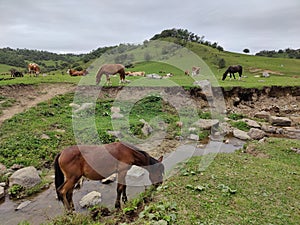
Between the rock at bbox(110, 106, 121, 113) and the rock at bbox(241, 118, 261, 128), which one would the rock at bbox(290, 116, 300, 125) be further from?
the rock at bbox(110, 106, 121, 113)

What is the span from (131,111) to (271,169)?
31.7 feet

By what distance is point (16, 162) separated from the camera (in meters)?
9.43

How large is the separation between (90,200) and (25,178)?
266 centimetres

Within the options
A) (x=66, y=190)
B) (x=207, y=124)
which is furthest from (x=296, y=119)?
(x=66, y=190)

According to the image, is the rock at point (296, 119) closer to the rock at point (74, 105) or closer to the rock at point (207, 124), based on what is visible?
the rock at point (207, 124)

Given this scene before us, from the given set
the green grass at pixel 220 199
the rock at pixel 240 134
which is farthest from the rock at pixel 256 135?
the green grass at pixel 220 199

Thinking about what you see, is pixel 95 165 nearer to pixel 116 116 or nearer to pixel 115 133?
pixel 115 133

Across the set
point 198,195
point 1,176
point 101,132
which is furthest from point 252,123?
point 1,176

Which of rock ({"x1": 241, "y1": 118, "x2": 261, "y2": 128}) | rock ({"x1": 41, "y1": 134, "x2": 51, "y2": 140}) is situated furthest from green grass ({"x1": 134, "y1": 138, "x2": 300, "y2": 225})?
rock ({"x1": 41, "y1": 134, "x2": 51, "y2": 140})

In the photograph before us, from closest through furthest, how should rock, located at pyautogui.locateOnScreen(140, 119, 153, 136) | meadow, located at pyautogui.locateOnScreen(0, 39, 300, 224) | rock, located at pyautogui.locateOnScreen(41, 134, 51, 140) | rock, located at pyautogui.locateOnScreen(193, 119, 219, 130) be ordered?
meadow, located at pyautogui.locateOnScreen(0, 39, 300, 224)
rock, located at pyautogui.locateOnScreen(41, 134, 51, 140)
rock, located at pyautogui.locateOnScreen(140, 119, 153, 136)
rock, located at pyautogui.locateOnScreen(193, 119, 219, 130)

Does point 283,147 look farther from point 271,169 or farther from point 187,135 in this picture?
point 187,135

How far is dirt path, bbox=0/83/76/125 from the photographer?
14.4 m

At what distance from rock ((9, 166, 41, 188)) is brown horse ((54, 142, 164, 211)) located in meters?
2.28

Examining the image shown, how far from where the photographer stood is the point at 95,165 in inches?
264
